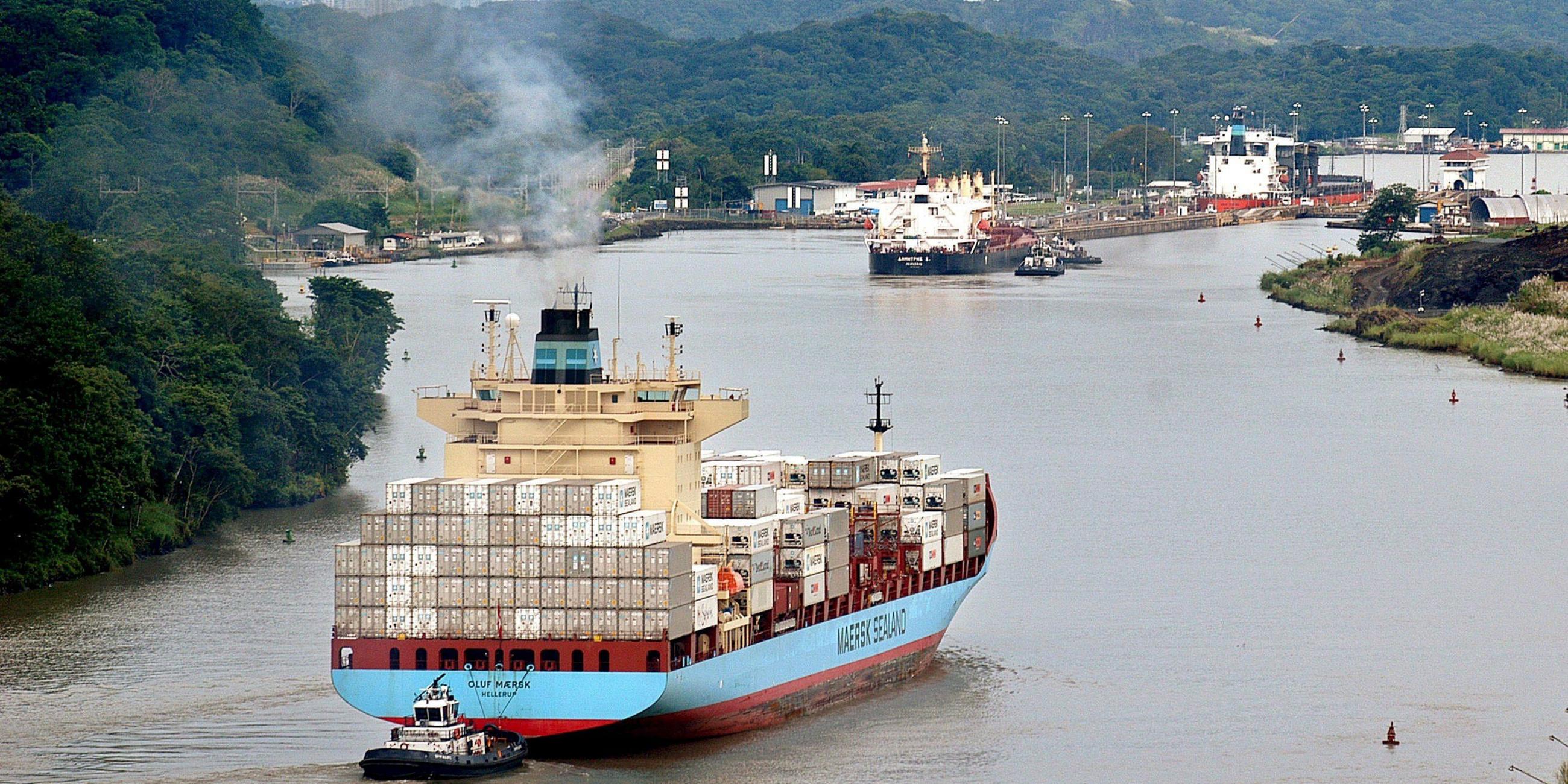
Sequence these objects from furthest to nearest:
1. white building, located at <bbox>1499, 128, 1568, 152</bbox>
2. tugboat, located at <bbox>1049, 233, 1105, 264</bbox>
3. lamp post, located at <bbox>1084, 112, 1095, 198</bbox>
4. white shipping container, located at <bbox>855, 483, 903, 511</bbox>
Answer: lamp post, located at <bbox>1084, 112, 1095, 198</bbox>, white building, located at <bbox>1499, 128, 1568, 152</bbox>, tugboat, located at <bbox>1049, 233, 1105, 264</bbox>, white shipping container, located at <bbox>855, 483, 903, 511</bbox>

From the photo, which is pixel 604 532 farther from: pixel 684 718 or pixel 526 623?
pixel 684 718

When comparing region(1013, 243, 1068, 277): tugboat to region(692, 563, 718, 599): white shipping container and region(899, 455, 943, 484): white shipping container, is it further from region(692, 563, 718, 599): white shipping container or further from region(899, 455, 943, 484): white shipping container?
region(692, 563, 718, 599): white shipping container

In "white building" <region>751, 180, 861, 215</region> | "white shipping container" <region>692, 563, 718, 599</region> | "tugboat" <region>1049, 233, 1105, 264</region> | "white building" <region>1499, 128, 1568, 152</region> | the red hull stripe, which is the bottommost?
the red hull stripe

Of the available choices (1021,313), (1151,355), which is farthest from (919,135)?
(1151,355)

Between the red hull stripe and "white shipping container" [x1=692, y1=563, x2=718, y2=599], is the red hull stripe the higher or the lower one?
the lower one

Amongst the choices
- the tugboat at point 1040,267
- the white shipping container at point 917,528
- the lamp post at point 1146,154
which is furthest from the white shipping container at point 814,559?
the lamp post at point 1146,154

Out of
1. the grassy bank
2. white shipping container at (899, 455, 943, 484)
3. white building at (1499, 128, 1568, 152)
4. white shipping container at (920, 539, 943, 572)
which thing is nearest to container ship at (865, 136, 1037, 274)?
the grassy bank
